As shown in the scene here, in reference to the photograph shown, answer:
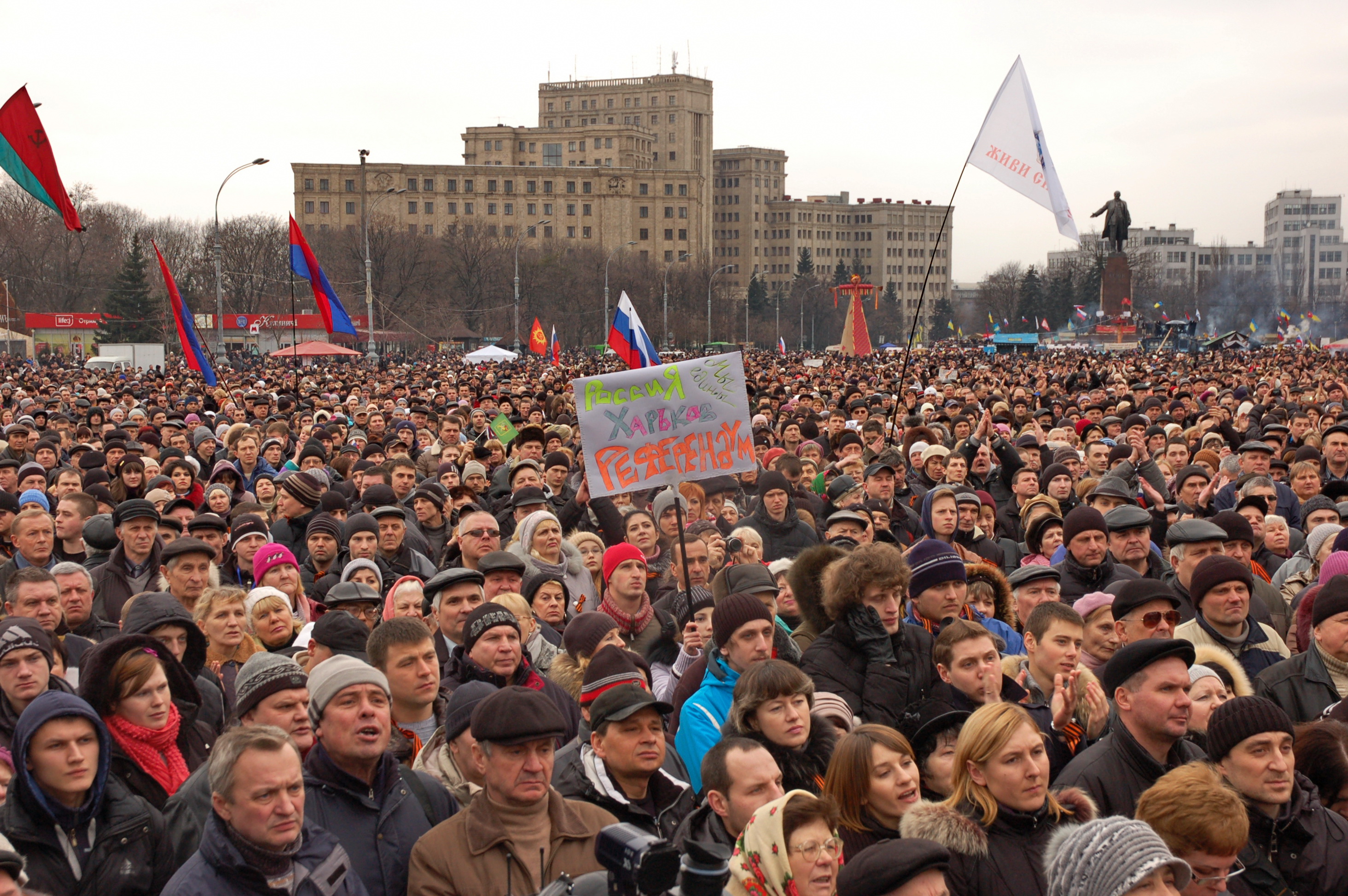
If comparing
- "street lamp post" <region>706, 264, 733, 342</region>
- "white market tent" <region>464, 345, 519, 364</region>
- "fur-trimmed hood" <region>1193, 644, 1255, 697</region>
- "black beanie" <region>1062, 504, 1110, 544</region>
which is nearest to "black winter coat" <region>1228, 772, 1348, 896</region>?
"fur-trimmed hood" <region>1193, 644, 1255, 697</region>

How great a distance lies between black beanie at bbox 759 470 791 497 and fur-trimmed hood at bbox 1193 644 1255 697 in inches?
166

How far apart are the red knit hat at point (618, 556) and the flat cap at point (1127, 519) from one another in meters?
2.72

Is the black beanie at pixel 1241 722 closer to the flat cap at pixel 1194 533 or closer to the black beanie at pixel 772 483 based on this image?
the flat cap at pixel 1194 533

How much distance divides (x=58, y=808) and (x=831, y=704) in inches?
101

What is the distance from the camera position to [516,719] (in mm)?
3781

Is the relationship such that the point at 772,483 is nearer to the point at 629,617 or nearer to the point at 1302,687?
the point at 629,617

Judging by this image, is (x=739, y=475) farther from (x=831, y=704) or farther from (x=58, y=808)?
(x=58, y=808)

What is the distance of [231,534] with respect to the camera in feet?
28.7

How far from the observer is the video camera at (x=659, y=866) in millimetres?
2605

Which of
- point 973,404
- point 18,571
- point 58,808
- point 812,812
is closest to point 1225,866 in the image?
point 812,812

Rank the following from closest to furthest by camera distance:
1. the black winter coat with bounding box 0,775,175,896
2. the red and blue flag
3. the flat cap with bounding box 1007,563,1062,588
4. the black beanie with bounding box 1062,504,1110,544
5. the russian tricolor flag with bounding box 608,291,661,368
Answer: the black winter coat with bounding box 0,775,175,896
the flat cap with bounding box 1007,563,1062,588
the black beanie with bounding box 1062,504,1110,544
the red and blue flag
the russian tricolor flag with bounding box 608,291,661,368

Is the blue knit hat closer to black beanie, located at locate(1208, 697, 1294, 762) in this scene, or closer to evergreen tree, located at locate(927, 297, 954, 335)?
black beanie, located at locate(1208, 697, 1294, 762)

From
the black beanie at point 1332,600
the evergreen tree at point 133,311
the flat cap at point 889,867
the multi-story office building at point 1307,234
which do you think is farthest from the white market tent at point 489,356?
the multi-story office building at point 1307,234

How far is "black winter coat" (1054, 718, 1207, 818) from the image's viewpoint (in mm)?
4160
